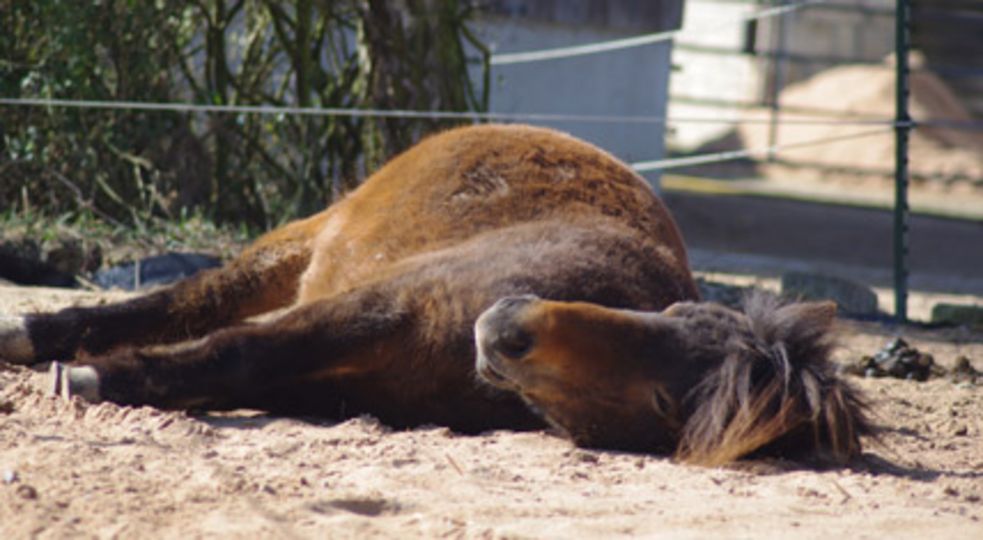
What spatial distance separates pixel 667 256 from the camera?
401 centimetres

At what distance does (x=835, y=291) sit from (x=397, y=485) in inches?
189

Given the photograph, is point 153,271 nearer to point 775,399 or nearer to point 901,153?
A: point 775,399

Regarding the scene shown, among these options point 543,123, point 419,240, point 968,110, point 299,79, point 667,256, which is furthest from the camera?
point 968,110

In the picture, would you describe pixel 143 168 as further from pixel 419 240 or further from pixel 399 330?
pixel 399 330

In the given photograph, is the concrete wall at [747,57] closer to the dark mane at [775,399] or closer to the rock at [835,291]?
the rock at [835,291]

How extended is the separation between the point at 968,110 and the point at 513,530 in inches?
A: 723

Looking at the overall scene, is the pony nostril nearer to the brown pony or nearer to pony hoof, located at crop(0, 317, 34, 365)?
the brown pony

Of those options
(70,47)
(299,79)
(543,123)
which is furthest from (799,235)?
(70,47)

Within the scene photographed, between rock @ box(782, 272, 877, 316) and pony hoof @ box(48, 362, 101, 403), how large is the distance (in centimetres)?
418

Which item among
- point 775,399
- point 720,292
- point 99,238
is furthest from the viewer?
point 99,238

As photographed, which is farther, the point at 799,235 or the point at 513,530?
the point at 799,235

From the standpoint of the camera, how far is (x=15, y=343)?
4250 mm

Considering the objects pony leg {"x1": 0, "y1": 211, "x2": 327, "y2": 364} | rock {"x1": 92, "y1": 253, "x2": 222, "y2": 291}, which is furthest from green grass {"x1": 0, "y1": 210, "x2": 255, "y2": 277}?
pony leg {"x1": 0, "y1": 211, "x2": 327, "y2": 364}

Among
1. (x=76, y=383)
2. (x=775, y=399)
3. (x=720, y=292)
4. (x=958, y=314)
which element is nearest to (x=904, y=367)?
(x=720, y=292)
